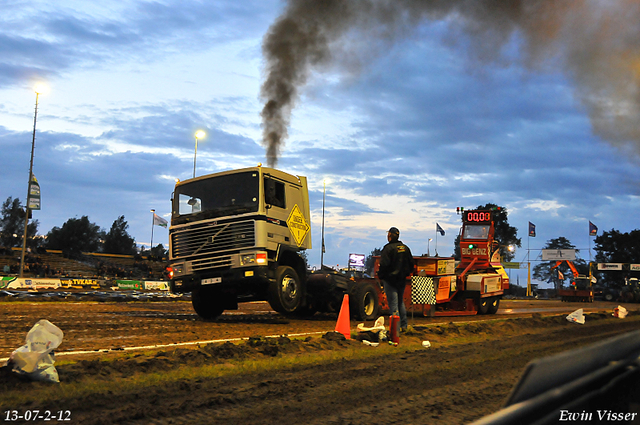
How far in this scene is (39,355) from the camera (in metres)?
4.73

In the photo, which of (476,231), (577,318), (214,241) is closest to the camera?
(214,241)

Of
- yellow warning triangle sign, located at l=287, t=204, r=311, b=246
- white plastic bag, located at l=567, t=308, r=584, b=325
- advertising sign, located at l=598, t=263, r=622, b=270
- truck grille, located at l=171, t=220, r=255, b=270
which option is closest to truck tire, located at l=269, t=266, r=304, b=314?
yellow warning triangle sign, located at l=287, t=204, r=311, b=246

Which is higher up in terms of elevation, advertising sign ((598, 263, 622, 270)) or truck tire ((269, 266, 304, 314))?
advertising sign ((598, 263, 622, 270))

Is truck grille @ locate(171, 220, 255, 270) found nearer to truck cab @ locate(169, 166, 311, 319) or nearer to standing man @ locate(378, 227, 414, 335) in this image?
truck cab @ locate(169, 166, 311, 319)

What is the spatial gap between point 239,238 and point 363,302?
387 cm

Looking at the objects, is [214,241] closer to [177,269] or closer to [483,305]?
[177,269]

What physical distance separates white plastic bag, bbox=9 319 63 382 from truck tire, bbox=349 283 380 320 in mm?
8754

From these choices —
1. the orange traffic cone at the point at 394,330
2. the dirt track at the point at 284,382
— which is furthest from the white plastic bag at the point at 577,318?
the orange traffic cone at the point at 394,330

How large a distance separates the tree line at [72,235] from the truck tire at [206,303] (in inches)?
3477

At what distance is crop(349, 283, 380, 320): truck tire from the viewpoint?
12930 millimetres

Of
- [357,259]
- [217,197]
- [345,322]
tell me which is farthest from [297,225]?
[357,259]

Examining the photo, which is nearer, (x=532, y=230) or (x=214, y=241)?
(x=214, y=241)

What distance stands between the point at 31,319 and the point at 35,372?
21.9ft

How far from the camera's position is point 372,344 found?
8.45 m
